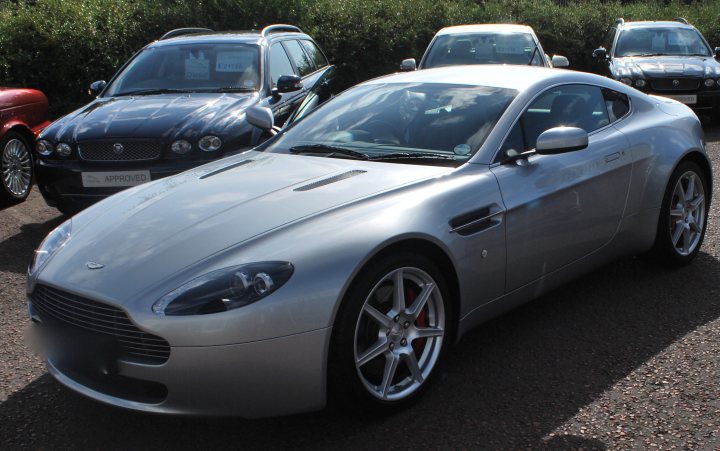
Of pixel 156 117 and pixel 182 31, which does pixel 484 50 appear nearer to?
pixel 182 31

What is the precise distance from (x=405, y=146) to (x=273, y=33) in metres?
5.02

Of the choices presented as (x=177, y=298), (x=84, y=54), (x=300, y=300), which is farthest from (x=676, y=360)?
(x=84, y=54)

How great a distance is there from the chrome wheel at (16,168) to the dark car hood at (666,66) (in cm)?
861

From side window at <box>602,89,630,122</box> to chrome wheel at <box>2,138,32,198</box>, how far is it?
18.8 ft

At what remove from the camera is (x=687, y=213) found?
18.1 ft

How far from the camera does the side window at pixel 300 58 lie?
890cm

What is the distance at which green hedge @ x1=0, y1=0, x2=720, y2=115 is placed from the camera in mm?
11117

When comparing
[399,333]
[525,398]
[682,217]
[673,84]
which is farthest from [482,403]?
[673,84]

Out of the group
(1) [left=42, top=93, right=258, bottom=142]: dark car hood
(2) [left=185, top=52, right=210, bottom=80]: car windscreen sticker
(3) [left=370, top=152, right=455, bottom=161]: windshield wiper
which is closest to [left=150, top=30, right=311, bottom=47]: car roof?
(2) [left=185, top=52, right=210, bottom=80]: car windscreen sticker

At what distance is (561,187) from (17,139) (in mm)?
5920

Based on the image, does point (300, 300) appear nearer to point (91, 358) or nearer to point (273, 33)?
point (91, 358)

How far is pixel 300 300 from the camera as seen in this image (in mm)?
3137

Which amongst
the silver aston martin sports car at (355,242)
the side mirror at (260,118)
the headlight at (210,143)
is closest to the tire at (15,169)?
the headlight at (210,143)

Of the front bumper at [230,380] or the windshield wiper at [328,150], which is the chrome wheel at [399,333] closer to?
the front bumper at [230,380]
